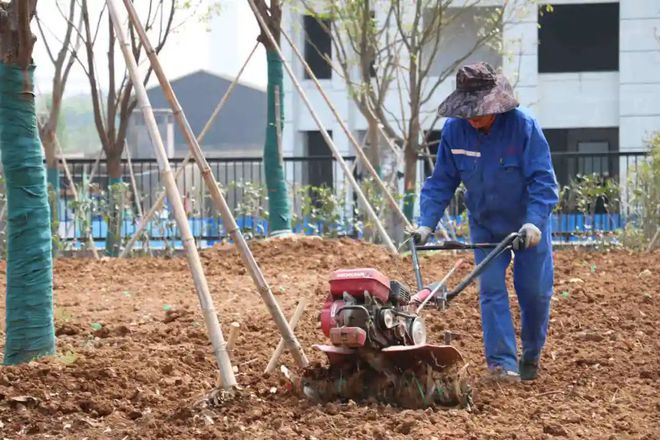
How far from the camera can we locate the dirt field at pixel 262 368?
5246mm

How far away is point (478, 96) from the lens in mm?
6254

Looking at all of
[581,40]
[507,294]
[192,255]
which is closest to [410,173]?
[507,294]

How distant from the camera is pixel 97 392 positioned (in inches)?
235

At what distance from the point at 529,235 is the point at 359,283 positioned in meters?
1.08

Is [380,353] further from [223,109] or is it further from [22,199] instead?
[223,109]

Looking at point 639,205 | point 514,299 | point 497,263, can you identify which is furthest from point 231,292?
point 639,205

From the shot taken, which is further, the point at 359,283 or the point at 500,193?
the point at 500,193

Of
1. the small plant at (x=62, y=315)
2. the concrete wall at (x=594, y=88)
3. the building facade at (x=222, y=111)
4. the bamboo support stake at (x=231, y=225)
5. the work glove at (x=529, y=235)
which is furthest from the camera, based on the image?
the building facade at (x=222, y=111)

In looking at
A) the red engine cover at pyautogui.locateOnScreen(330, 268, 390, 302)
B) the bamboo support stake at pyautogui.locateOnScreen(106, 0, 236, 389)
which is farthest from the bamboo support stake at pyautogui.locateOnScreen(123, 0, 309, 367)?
the red engine cover at pyautogui.locateOnScreen(330, 268, 390, 302)

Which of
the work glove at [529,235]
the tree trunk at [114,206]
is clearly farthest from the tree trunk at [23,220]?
the tree trunk at [114,206]

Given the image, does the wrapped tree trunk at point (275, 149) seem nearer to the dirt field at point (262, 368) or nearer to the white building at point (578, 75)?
the dirt field at point (262, 368)

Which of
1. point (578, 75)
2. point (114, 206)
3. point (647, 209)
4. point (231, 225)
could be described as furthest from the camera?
point (578, 75)

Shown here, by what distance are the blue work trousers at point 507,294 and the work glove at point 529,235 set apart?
1.05ft

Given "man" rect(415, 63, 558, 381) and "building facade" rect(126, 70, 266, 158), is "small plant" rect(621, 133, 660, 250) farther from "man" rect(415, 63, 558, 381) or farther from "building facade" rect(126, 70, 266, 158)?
"building facade" rect(126, 70, 266, 158)
